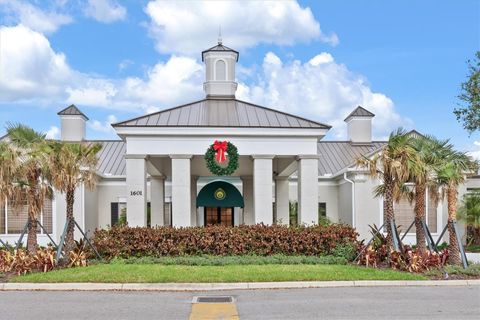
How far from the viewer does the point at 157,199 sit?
91.1ft

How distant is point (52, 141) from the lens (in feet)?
58.6

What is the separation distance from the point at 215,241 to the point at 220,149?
3614mm

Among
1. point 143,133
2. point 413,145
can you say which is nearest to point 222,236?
point 143,133

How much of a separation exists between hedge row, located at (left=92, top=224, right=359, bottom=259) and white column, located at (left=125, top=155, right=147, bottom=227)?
165 cm

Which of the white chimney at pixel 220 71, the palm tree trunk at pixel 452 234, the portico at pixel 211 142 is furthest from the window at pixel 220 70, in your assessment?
the palm tree trunk at pixel 452 234

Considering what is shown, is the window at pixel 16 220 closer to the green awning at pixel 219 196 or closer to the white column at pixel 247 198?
the green awning at pixel 219 196

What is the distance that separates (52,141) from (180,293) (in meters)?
7.24

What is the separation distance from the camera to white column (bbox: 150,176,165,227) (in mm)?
27014

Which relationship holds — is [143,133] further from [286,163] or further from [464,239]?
[464,239]

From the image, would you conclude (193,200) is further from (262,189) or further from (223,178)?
(262,189)

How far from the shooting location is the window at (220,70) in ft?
86.6

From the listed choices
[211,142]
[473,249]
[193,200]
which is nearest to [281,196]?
[193,200]

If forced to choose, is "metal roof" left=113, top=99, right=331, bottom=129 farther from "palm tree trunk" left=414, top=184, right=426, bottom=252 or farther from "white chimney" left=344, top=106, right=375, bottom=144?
"white chimney" left=344, top=106, right=375, bottom=144

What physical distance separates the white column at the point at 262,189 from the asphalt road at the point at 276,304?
7.42 metres
